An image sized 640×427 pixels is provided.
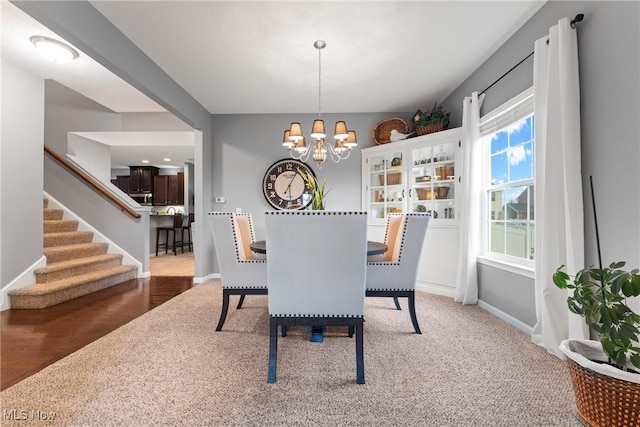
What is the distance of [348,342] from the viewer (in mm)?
2145

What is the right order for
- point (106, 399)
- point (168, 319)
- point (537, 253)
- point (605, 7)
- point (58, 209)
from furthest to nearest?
point (58, 209) < point (168, 319) < point (537, 253) < point (605, 7) < point (106, 399)

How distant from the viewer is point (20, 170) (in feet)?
9.82

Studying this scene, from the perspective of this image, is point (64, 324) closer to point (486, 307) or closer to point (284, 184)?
point (284, 184)

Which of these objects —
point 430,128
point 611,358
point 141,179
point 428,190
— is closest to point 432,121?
point 430,128

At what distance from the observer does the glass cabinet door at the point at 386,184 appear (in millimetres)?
4012

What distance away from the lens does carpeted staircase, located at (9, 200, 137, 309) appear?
9.64 ft

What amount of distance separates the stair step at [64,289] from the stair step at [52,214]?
43.9 inches

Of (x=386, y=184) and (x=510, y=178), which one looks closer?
(x=510, y=178)

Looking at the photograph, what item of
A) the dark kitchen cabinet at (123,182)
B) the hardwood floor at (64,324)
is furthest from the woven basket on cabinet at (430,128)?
the dark kitchen cabinet at (123,182)

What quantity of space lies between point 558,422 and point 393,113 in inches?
154

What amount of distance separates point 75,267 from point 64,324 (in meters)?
1.35

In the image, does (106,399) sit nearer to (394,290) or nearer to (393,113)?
(394,290)

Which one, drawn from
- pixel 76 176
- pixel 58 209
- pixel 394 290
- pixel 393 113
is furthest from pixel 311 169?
pixel 58 209

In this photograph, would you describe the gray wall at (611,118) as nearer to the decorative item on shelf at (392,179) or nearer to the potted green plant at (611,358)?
the potted green plant at (611,358)
